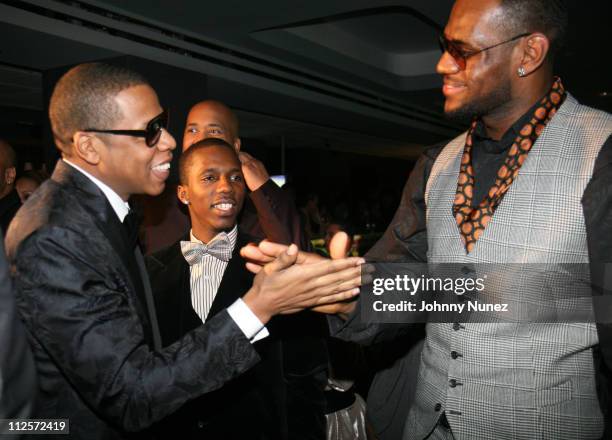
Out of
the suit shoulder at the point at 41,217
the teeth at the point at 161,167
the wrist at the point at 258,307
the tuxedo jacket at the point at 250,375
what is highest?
the teeth at the point at 161,167

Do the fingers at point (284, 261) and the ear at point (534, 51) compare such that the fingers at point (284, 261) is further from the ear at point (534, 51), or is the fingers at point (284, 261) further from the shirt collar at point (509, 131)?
the ear at point (534, 51)

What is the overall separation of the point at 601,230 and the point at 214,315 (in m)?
1.50

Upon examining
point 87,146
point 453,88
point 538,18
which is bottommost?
point 87,146

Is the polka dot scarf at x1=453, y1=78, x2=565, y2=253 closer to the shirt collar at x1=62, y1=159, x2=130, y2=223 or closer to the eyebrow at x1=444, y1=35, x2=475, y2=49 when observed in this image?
the eyebrow at x1=444, y1=35, x2=475, y2=49

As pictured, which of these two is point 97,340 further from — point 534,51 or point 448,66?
point 534,51

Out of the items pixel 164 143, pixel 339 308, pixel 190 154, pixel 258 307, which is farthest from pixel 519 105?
Answer: pixel 190 154

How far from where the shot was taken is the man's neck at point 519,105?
1708mm

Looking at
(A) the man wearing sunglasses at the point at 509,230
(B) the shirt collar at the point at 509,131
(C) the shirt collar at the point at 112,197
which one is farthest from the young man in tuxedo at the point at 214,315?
(B) the shirt collar at the point at 509,131

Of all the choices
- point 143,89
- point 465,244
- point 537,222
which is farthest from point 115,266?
point 537,222

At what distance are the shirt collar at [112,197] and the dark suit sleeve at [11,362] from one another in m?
0.60

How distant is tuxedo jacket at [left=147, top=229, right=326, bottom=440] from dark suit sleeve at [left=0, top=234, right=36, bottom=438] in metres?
1.02

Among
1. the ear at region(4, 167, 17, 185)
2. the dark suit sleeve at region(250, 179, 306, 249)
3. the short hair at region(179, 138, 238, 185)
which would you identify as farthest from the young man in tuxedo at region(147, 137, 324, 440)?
the ear at region(4, 167, 17, 185)

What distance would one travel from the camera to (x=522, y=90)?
67.2 inches

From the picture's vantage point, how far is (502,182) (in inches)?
63.9
